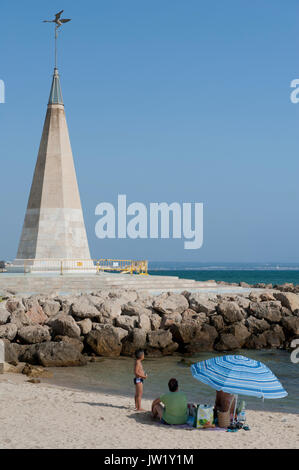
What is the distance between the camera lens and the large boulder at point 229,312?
57.0 feet

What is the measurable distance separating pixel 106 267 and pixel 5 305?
8.63 meters

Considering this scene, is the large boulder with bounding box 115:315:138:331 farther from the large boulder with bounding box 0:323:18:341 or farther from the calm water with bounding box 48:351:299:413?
the large boulder with bounding box 0:323:18:341

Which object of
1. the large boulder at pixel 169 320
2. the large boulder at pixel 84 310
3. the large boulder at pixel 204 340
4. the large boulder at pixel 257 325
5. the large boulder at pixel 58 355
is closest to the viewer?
the large boulder at pixel 58 355

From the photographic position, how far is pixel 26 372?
12.1m

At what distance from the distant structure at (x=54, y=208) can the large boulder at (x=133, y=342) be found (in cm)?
835

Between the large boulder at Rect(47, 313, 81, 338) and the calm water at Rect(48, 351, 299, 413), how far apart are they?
1209 millimetres

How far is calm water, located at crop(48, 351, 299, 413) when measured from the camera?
36.2 feet

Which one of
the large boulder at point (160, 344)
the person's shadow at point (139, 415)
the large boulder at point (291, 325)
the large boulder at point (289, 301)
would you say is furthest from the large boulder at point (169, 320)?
the person's shadow at point (139, 415)

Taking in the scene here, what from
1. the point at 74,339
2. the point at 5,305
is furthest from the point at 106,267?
the point at 74,339

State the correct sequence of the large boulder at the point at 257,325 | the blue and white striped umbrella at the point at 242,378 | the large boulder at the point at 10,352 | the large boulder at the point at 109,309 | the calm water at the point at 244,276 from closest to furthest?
the blue and white striped umbrella at the point at 242,378, the large boulder at the point at 10,352, the large boulder at the point at 109,309, the large boulder at the point at 257,325, the calm water at the point at 244,276

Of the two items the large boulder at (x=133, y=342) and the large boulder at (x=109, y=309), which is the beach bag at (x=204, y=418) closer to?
the large boulder at (x=133, y=342)

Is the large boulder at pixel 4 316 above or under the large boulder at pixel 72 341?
above
